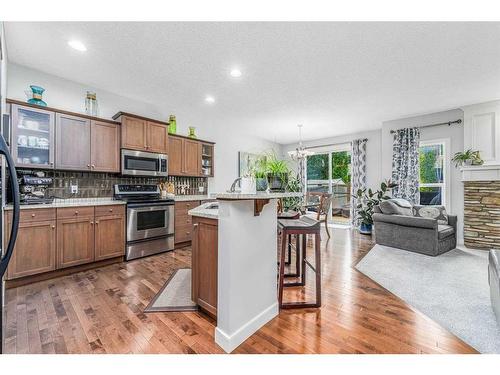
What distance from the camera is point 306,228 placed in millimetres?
2004

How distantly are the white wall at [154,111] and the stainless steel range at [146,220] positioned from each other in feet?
4.40

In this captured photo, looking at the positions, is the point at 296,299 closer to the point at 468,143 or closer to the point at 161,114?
the point at 161,114

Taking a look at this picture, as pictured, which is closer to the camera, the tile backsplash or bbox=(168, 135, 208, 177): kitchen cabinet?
the tile backsplash

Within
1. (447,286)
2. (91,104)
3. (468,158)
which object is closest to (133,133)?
(91,104)

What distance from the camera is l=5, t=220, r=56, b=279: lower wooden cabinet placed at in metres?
2.50

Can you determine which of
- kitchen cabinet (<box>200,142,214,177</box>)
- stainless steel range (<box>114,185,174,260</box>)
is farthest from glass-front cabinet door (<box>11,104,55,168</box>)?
kitchen cabinet (<box>200,142,214,177</box>)

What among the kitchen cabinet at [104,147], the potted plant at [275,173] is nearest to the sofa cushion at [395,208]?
the potted plant at [275,173]

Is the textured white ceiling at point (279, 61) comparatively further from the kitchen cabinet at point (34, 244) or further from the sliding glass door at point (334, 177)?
the sliding glass door at point (334, 177)

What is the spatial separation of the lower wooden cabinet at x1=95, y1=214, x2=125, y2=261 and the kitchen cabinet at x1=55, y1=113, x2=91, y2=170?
2.66 ft

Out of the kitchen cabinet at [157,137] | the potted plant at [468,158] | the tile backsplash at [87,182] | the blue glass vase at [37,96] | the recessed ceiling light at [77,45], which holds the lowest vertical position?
the tile backsplash at [87,182]

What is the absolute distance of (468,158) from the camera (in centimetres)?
423

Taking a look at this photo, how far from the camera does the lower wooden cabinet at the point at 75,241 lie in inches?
111

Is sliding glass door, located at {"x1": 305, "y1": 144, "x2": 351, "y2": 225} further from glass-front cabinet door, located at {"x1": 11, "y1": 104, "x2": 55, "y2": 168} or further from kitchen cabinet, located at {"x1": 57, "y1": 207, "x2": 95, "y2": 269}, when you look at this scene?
glass-front cabinet door, located at {"x1": 11, "y1": 104, "x2": 55, "y2": 168}

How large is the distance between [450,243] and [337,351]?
3.78 metres
